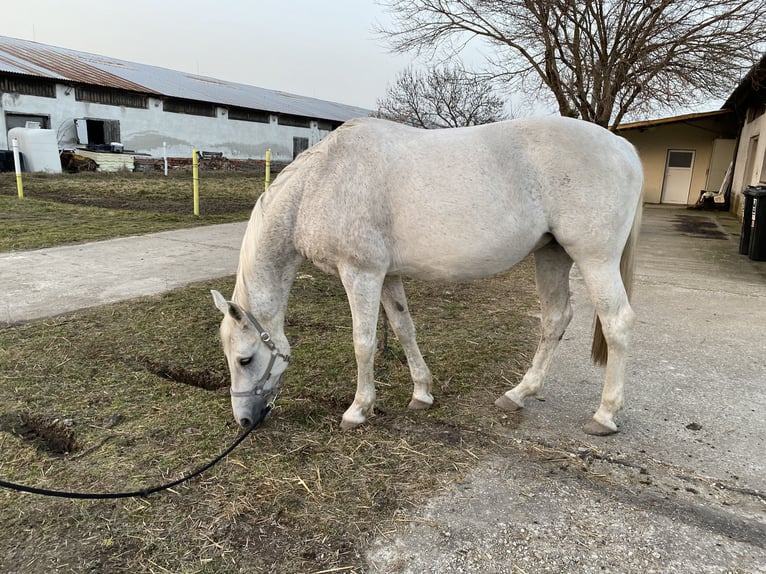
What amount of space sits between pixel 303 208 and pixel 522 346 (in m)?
2.30

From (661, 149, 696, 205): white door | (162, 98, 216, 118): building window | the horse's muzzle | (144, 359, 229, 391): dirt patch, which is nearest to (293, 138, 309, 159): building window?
(162, 98, 216, 118): building window

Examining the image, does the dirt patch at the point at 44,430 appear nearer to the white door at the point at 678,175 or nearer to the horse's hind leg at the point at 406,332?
the horse's hind leg at the point at 406,332

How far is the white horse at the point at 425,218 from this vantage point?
247 centimetres

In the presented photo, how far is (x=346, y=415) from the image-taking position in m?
2.73

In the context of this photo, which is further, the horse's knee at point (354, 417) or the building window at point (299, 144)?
the building window at point (299, 144)

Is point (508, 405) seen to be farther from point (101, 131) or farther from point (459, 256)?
point (101, 131)

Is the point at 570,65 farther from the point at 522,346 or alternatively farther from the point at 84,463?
the point at 84,463

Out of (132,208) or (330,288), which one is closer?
(330,288)

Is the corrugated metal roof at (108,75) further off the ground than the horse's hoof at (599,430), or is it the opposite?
the corrugated metal roof at (108,75)

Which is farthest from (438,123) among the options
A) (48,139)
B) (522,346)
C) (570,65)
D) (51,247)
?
(522,346)

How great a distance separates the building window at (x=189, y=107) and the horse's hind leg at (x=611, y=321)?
25.7 m

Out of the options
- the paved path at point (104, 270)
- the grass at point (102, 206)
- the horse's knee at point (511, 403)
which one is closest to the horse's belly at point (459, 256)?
the horse's knee at point (511, 403)

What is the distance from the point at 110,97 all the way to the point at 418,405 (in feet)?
78.8

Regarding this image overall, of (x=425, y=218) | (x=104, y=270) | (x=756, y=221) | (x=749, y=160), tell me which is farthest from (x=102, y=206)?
(x=749, y=160)
